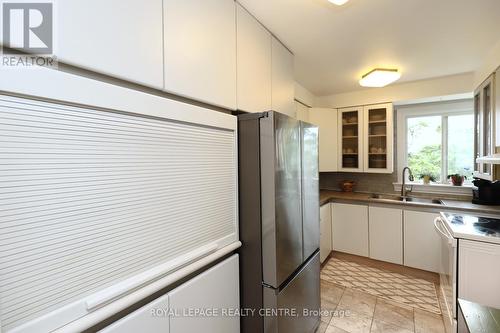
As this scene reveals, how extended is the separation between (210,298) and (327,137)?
9.34ft

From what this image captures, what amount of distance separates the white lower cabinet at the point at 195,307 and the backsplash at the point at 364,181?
2900 mm

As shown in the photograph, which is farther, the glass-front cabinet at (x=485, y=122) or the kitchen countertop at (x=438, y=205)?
the kitchen countertop at (x=438, y=205)

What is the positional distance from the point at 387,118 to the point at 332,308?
95.9 inches

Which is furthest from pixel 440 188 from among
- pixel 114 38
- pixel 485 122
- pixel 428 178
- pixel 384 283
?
pixel 114 38

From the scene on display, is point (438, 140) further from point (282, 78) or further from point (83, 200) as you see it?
point (83, 200)

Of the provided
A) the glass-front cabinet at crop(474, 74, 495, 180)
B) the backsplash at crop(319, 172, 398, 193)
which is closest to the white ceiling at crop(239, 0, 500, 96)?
the glass-front cabinet at crop(474, 74, 495, 180)

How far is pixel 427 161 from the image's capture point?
331 centimetres

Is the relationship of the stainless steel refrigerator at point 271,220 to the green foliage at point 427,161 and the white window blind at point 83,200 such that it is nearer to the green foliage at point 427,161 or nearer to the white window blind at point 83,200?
the white window blind at point 83,200

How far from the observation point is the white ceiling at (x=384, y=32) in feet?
4.90

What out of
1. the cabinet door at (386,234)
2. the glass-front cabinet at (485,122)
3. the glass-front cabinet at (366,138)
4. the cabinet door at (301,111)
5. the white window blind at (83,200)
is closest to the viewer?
the white window blind at (83,200)

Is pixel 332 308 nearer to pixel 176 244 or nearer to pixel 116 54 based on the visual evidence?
pixel 176 244

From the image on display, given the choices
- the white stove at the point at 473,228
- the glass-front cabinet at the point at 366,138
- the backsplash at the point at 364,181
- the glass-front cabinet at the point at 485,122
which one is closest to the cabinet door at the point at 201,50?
the white stove at the point at 473,228

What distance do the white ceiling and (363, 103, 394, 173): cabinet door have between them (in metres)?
0.68

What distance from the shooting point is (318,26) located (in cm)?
170
